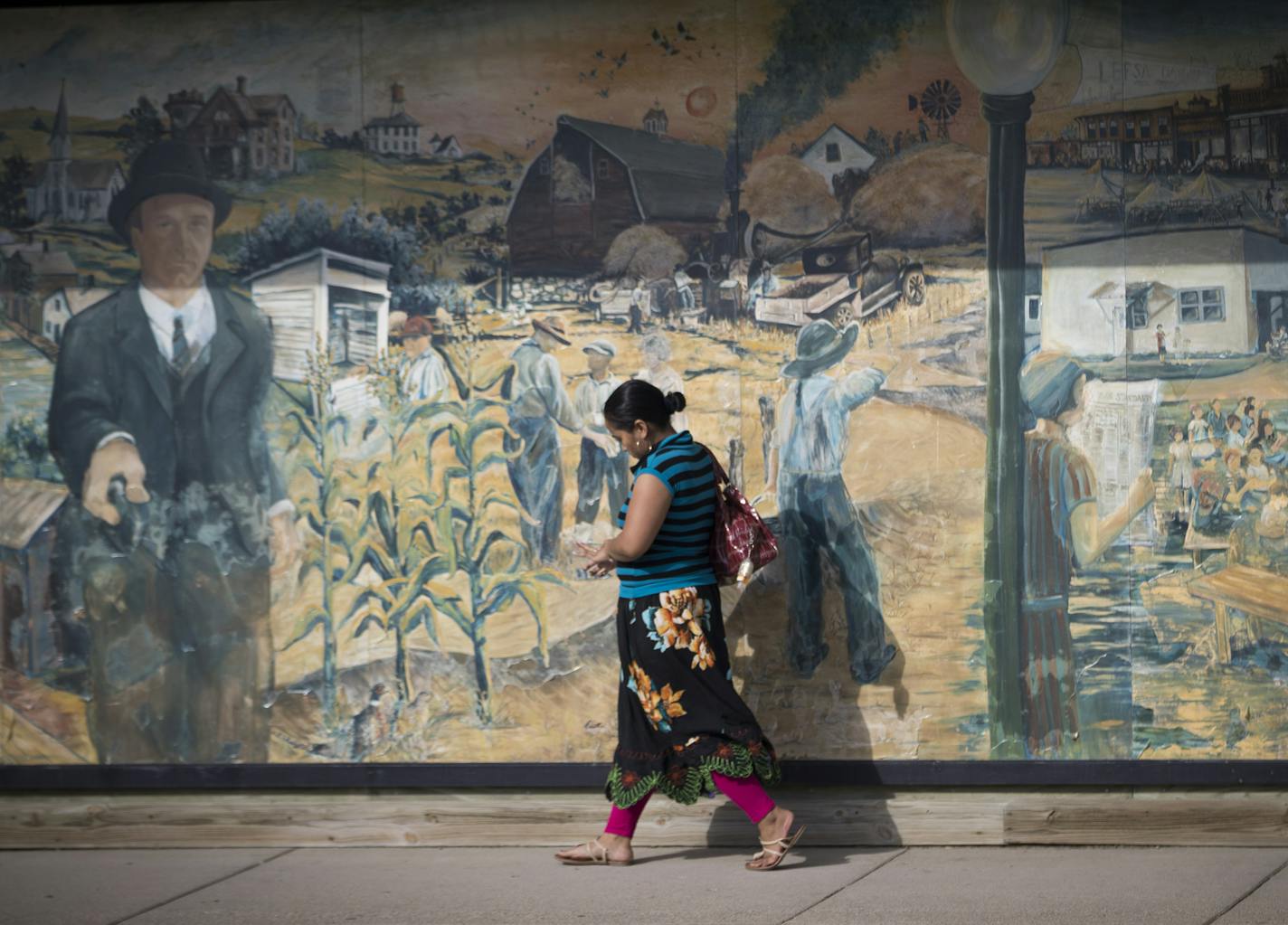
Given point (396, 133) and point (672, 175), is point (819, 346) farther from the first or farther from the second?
point (396, 133)

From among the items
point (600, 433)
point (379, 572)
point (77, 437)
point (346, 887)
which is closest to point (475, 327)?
point (600, 433)

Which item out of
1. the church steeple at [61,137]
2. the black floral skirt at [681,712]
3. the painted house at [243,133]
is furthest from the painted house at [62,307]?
the black floral skirt at [681,712]

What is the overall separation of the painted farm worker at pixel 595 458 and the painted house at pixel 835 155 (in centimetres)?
109

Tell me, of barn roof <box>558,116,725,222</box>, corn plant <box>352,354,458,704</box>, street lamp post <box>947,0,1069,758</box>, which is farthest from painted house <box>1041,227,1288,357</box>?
corn plant <box>352,354,458,704</box>

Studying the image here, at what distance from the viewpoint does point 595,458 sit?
651 cm

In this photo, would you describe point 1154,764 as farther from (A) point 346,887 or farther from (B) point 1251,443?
(A) point 346,887

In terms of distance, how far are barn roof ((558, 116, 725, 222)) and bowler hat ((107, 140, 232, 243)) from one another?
1.75 metres

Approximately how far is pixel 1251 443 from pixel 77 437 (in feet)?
15.5

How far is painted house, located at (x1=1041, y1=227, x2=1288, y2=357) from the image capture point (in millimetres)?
6230

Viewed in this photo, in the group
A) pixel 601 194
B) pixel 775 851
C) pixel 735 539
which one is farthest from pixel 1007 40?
pixel 775 851

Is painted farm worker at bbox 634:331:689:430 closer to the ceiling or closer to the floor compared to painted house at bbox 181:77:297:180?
closer to the floor

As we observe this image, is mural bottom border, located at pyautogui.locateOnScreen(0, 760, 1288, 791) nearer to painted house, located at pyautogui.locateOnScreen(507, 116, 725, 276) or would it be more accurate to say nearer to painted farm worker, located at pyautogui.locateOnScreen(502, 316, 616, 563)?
painted farm worker, located at pyautogui.locateOnScreen(502, 316, 616, 563)

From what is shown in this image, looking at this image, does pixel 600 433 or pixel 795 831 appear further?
pixel 600 433

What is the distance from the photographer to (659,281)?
646cm
